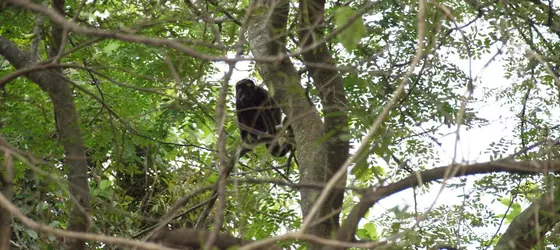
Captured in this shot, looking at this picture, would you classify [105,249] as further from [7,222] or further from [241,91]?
[7,222]

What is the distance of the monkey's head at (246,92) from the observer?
8273mm

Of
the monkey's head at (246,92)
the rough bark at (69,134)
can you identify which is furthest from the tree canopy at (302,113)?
the monkey's head at (246,92)

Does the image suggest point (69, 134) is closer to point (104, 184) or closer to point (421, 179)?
point (421, 179)

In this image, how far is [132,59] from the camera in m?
6.24

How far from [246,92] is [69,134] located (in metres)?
4.78

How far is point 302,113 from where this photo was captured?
429 centimetres

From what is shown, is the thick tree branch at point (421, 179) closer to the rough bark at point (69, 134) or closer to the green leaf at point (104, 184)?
the rough bark at point (69, 134)

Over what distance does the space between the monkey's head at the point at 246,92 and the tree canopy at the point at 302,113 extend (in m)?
1.46

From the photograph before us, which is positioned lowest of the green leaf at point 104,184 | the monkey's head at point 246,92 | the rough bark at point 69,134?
the rough bark at point 69,134

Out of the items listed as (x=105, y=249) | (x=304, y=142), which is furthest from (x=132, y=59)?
(x=304, y=142)

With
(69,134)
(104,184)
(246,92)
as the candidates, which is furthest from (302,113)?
(246,92)

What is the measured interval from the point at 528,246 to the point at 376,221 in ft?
5.93

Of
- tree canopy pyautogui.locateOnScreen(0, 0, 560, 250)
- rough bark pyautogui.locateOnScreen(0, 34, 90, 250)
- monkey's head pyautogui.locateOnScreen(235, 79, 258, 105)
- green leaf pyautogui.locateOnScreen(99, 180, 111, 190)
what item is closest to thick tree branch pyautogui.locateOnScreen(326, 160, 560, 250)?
tree canopy pyautogui.locateOnScreen(0, 0, 560, 250)

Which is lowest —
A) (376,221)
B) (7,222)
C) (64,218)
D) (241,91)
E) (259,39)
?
(7,222)
